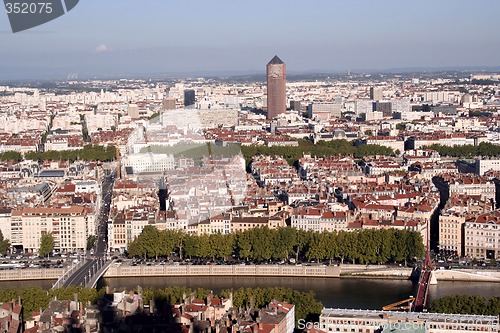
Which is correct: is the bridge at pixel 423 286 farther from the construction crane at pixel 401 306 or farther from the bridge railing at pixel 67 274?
the bridge railing at pixel 67 274

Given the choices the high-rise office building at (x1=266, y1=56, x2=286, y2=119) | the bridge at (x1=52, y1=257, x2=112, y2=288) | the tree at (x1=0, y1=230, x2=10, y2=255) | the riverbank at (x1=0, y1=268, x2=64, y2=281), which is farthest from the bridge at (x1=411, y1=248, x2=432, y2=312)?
the high-rise office building at (x1=266, y1=56, x2=286, y2=119)

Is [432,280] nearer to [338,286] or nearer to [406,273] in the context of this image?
[406,273]

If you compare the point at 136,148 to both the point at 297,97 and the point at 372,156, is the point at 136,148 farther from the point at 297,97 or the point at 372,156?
the point at 297,97

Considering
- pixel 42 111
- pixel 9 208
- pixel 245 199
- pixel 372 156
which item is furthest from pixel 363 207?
pixel 42 111

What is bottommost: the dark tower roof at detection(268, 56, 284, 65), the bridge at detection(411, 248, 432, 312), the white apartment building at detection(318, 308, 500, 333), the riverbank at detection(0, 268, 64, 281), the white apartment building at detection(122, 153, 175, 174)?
the bridge at detection(411, 248, 432, 312)

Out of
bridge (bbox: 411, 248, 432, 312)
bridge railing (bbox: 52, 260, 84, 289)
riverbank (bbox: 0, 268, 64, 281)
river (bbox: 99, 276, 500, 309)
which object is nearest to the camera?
bridge (bbox: 411, 248, 432, 312)

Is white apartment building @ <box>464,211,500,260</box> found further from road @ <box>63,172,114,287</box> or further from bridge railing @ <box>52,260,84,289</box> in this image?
bridge railing @ <box>52,260,84,289</box>
